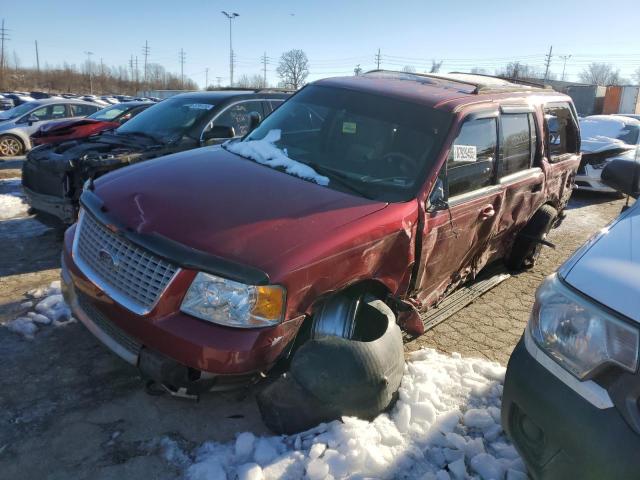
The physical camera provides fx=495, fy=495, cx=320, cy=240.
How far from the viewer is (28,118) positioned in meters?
13.9

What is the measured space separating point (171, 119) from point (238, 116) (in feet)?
2.83

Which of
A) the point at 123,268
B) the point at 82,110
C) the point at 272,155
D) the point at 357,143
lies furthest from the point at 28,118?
the point at 123,268

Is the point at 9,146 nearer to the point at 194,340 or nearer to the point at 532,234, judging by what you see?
the point at 532,234

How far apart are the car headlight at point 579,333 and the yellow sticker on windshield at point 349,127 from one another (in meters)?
2.03

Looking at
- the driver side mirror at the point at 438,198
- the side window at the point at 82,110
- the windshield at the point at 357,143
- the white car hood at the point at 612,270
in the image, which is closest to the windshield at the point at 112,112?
the side window at the point at 82,110

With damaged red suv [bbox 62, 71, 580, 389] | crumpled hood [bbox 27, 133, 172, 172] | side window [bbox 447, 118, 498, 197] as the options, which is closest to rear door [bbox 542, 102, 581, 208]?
damaged red suv [bbox 62, 71, 580, 389]

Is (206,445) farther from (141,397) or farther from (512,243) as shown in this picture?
(512,243)

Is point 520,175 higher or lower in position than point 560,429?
higher

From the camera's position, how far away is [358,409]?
8.80 ft

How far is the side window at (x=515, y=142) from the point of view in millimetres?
4105

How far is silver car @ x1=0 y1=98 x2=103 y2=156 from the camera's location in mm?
13273

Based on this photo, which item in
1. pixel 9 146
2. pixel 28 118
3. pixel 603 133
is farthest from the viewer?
pixel 28 118

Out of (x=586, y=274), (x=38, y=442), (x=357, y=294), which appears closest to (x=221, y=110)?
(x=357, y=294)

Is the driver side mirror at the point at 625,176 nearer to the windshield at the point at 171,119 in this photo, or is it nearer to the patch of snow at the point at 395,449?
the patch of snow at the point at 395,449
